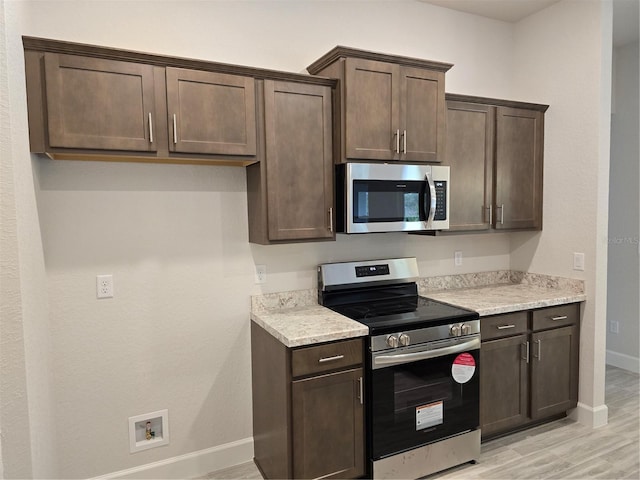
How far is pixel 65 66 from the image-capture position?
1.93m

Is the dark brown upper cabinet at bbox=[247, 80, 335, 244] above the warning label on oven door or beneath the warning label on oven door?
above

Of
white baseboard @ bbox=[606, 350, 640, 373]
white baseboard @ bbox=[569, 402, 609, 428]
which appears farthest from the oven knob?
white baseboard @ bbox=[606, 350, 640, 373]

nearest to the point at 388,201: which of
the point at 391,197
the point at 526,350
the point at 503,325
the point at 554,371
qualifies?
the point at 391,197

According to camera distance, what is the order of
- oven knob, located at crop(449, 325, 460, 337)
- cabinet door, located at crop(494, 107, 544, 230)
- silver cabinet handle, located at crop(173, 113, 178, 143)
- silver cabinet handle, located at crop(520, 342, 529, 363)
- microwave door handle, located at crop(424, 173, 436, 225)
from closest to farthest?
silver cabinet handle, located at crop(173, 113, 178, 143) < oven knob, located at crop(449, 325, 460, 337) < microwave door handle, located at crop(424, 173, 436, 225) < silver cabinet handle, located at crop(520, 342, 529, 363) < cabinet door, located at crop(494, 107, 544, 230)

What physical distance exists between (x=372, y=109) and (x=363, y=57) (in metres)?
0.29

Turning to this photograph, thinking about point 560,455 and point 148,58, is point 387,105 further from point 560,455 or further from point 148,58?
point 560,455

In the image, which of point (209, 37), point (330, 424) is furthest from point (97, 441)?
point (209, 37)

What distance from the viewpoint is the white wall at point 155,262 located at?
220 cm

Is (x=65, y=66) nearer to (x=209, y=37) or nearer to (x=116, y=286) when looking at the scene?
(x=209, y=37)

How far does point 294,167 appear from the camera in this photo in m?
2.40

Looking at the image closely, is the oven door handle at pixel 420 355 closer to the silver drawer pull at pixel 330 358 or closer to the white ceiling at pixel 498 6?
A: the silver drawer pull at pixel 330 358

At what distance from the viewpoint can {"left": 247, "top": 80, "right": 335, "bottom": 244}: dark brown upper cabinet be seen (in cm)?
235

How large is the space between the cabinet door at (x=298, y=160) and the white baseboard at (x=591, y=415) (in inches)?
90.2

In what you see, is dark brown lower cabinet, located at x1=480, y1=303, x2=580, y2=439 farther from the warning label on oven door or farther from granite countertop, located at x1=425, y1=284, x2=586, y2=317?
the warning label on oven door
